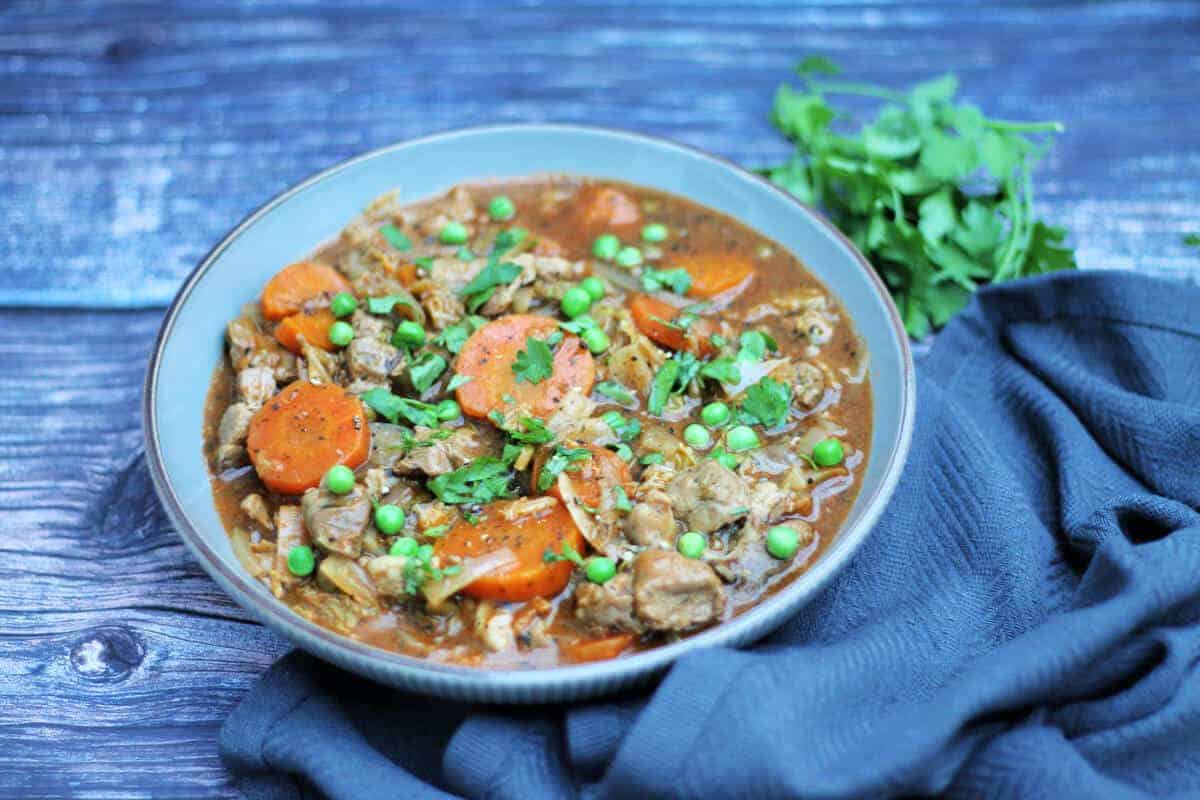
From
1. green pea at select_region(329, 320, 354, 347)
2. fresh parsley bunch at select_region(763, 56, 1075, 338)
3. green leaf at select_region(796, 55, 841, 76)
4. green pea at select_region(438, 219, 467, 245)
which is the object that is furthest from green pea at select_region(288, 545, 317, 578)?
green leaf at select_region(796, 55, 841, 76)

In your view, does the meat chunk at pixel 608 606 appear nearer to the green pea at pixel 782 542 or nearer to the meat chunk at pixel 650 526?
the meat chunk at pixel 650 526

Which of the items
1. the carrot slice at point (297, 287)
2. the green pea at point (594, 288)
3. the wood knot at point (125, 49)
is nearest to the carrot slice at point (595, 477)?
the green pea at point (594, 288)

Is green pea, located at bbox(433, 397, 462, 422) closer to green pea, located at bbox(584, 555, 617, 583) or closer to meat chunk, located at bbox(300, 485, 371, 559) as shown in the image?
meat chunk, located at bbox(300, 485, 371, 559)

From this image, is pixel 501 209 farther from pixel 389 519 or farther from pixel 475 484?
pixel 389 519

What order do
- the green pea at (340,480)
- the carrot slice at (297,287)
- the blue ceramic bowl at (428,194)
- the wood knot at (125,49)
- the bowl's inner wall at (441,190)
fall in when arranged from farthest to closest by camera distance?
the wood knot at (125,49)
the carrot slice at (297,287)
the bowl's inner wall at (441,190)
the green pea at (340,480)
the blue ceramic bowl at (428,194)

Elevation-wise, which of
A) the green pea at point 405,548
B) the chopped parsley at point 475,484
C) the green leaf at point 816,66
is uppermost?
the green leaf at point 816,66

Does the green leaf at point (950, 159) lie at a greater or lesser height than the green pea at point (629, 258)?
greater

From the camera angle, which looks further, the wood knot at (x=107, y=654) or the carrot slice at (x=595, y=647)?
the wood knot at (x=107, y=654)

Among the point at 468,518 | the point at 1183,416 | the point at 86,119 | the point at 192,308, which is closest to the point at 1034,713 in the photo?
the point at 1183,416
